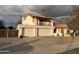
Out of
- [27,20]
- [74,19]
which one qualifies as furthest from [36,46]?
[74,19]

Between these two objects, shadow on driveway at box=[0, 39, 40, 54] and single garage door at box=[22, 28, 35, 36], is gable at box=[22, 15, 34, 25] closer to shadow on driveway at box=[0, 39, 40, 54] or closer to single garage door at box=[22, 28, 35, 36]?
single garage door at box=[22, 28, 35, 36]

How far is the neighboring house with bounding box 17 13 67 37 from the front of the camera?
3.86 m

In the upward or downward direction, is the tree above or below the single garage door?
above

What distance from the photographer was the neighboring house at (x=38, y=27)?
3.86m

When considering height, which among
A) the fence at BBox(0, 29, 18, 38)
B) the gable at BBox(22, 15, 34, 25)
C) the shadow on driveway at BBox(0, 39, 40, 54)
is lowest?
the shadow on driveway at BBox(0, 39, 40, 54)

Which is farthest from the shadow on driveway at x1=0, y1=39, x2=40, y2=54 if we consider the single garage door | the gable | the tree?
the tree

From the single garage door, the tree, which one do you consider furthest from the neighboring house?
the tree

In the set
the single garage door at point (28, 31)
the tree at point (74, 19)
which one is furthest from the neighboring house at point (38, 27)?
the tree at point (74, 19)

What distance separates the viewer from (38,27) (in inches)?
153

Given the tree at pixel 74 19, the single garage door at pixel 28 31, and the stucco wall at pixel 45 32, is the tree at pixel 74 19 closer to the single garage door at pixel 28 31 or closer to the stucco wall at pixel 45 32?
the stucco wall at pixel 45 32

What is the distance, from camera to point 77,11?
3877 mm
